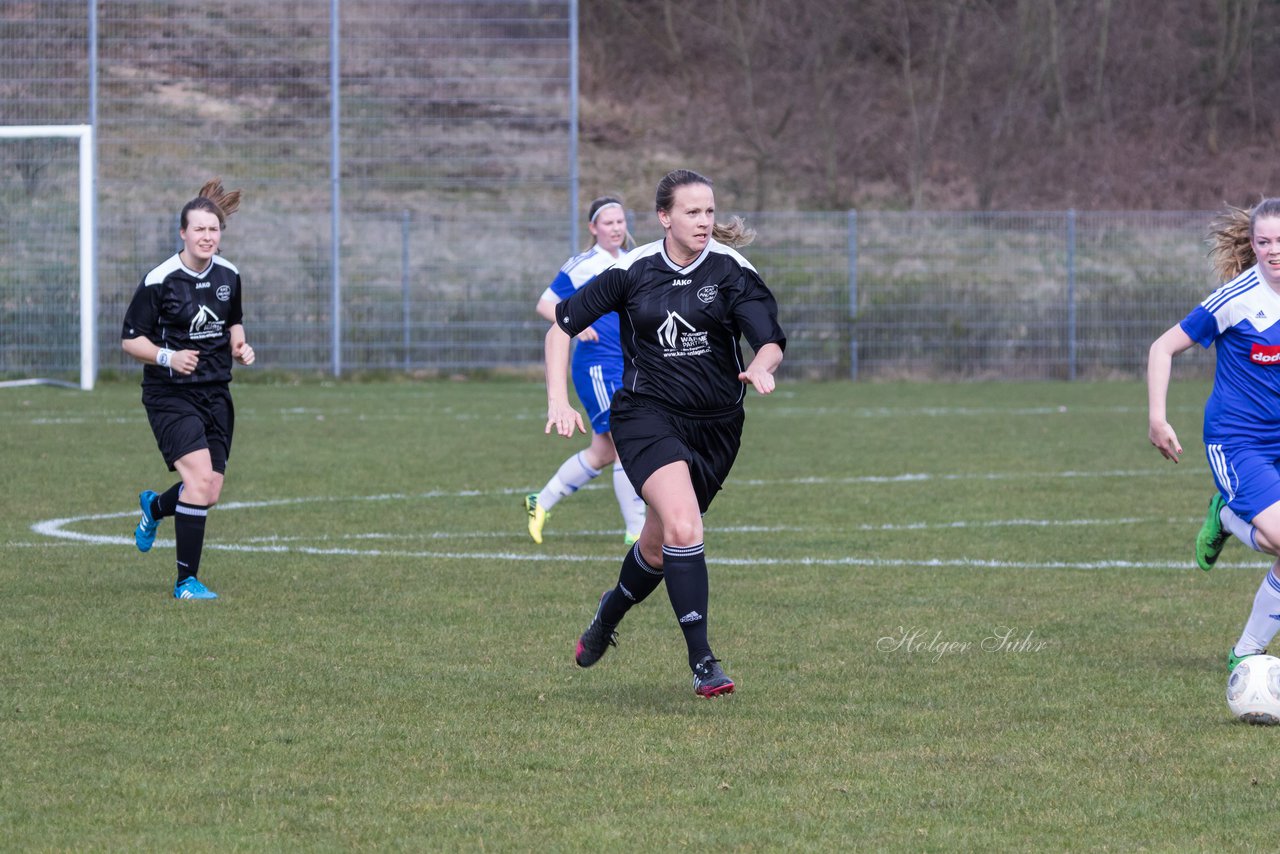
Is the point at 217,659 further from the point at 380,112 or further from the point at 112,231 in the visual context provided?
the point at 380,112

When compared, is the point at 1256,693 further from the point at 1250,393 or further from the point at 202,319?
the point at 202,319

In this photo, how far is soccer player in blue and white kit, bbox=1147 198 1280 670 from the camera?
5.96 meters

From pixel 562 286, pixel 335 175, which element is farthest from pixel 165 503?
pixel 335 175

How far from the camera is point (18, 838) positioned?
13.7ft

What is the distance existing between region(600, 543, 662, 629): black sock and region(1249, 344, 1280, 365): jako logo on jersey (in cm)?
213

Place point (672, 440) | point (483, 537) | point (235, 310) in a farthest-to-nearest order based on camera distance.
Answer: point (483, 537) < point (235, 310) < point (672, 440)

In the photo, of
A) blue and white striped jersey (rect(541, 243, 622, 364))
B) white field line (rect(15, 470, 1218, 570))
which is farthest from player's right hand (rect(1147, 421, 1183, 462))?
blue and white striped jersey (rect(541, 243, 622, 364))

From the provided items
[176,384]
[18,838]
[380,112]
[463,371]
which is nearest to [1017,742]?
[18,838]

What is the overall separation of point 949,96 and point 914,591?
98.7ft

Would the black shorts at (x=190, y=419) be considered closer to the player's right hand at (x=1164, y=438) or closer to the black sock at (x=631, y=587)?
the black sock at (x=631, y=587)

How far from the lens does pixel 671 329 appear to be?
19.9 feet

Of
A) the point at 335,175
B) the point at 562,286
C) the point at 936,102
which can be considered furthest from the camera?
the point at 936,102

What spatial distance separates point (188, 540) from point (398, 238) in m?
18.0

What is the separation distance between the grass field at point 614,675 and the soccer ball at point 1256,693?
3.5 inches
